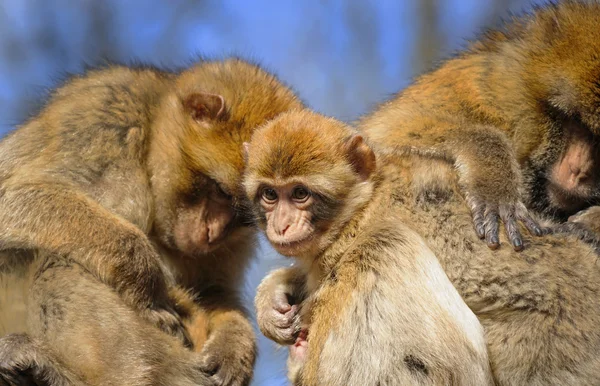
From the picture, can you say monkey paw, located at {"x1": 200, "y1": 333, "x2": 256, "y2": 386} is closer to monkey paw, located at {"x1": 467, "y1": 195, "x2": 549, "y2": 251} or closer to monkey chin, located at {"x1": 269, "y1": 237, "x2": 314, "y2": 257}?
monkey chin, located at {"x1": 269, "y1": 237, "x2": 314, "y2": 257}

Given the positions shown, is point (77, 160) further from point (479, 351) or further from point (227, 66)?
point (479, 351)

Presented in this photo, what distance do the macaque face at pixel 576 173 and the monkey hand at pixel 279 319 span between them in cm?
149

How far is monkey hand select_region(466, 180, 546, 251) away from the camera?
4270mm

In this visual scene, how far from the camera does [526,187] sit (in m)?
4.90

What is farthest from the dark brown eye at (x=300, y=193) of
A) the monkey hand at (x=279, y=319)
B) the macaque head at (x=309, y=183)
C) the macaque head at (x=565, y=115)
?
the macaque head at (x=565, y=115)

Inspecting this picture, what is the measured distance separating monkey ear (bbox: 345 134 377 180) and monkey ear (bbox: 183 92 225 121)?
1.15m

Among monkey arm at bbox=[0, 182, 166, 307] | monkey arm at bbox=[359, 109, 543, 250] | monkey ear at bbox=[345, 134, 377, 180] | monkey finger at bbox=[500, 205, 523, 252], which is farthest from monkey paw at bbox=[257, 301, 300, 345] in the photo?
monkey finger at bbox=[500, 205, 523, 252]

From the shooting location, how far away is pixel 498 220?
4391 mm

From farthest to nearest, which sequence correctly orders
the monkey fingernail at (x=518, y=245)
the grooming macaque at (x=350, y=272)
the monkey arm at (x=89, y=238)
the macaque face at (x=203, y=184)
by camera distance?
the macaque face at (x=203, y=184) < the monkey arm at (x=89, y=238) < the monkey fingernail at (x=518, y=245) < the grooming macaque at (x=350, y=272)

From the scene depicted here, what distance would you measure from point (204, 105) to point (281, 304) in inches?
55.5

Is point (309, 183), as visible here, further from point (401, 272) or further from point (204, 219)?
point (204, 219)

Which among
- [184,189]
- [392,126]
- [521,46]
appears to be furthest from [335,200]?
[521,46]

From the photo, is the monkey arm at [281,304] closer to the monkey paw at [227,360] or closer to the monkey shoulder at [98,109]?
the monkey paw at [227,360]

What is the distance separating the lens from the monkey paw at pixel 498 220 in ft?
14.0
